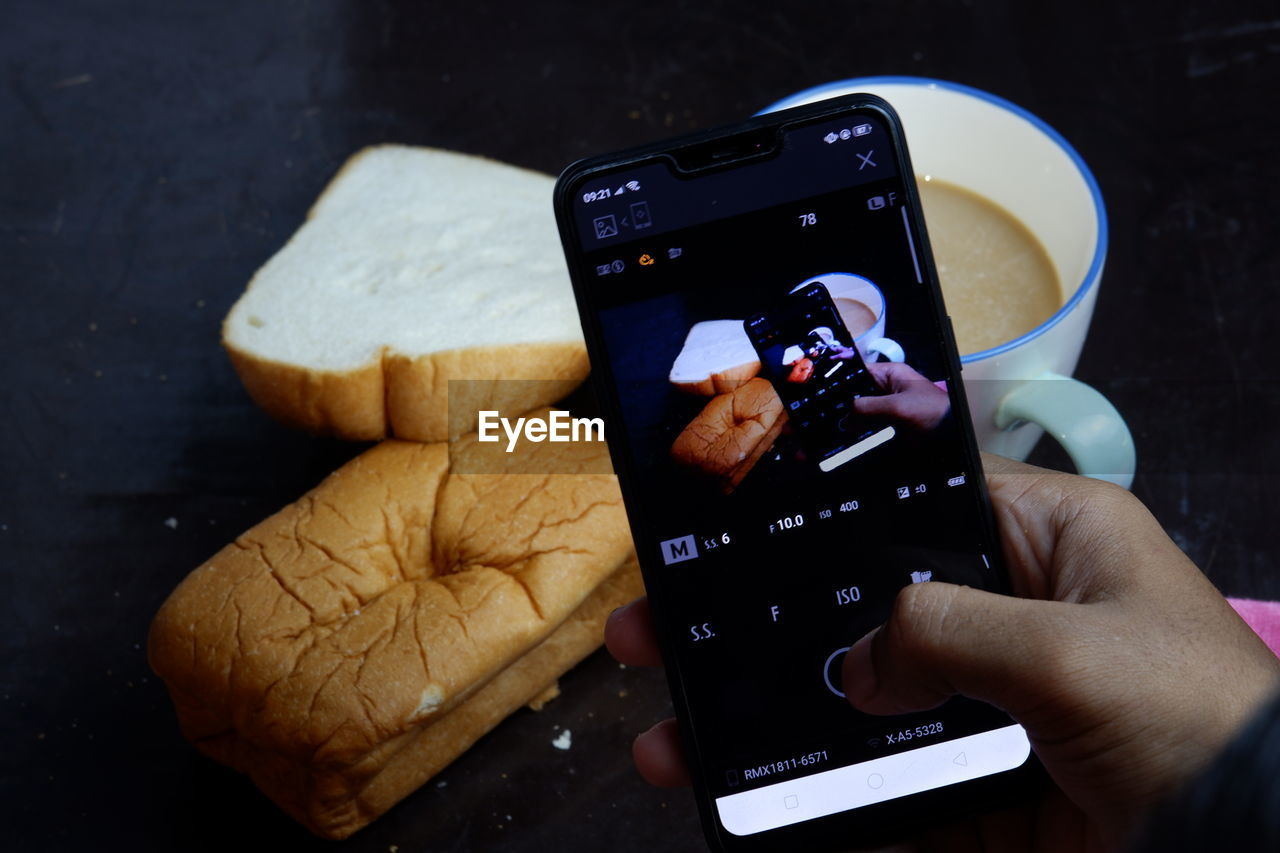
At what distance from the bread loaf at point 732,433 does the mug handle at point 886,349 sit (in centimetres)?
6

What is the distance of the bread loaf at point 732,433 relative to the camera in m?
0.64

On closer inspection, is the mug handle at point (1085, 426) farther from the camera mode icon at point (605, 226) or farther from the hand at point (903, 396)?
the camera mode icon at point (605, 226)

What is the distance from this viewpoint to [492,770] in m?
0.87

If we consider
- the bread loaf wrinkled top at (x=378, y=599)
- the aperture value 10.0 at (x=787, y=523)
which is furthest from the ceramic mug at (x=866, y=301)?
the bread loaf wrinkled top at (x=378, y=599)

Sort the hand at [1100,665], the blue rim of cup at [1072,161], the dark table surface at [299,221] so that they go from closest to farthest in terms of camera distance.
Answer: the hand at [1100,665], the blue rim of cup at [1072,161], the dark table surface at [299,221]

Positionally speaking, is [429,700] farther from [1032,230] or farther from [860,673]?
[1032,230]

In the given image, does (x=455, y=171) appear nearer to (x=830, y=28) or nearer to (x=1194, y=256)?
(x=830, y=28)

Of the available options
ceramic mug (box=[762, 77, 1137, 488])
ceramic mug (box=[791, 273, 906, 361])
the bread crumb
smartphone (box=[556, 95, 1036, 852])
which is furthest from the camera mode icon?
the bread crumb

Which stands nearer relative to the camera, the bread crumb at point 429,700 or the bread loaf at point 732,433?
the bread loaf at point 732,433

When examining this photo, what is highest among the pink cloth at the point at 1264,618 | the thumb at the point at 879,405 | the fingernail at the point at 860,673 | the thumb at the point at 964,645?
the thumb at the point at 879,405

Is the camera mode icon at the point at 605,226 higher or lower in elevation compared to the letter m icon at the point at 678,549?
higher

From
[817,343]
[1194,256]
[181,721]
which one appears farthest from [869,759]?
[1194,256]

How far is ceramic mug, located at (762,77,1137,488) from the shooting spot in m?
0.74

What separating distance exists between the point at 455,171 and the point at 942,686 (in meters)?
0.82
